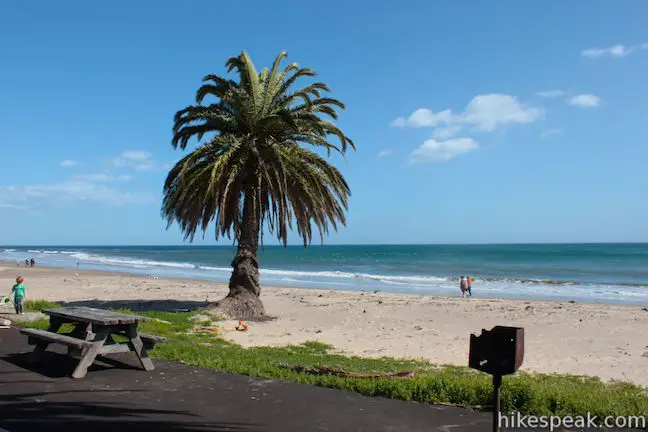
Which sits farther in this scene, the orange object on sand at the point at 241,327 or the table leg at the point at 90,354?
the orange object on sand at the point at 241,327

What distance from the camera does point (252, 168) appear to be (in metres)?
16.5

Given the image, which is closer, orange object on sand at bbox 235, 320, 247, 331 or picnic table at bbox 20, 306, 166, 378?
picnic table at bbox 20, 306, 166, 378

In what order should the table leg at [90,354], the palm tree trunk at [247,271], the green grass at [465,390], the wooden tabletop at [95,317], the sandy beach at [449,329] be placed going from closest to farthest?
1. the green grass at [465,390]
2. the table leg at [90,354]
3. the wooden tabletop at [95,317]
4. the sandy beach at [449,329]
5. the palm tree trunk at [247,271]

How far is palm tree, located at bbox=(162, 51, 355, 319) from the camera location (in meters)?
16.2

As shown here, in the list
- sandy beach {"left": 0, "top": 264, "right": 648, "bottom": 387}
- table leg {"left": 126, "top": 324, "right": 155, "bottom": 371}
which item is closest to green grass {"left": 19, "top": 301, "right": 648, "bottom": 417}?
table leg {"left": 126, "top": 324, "right": 155, "bottom": 371}

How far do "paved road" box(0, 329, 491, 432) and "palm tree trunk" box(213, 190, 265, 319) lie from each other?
9496mm

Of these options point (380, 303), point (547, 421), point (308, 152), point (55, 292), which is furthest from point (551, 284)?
point (547, 421)

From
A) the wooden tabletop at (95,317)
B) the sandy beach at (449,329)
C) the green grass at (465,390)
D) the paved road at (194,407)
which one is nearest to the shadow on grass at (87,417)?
the paved road at (194,407)

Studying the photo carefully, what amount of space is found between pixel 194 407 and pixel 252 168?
11552 millimetres

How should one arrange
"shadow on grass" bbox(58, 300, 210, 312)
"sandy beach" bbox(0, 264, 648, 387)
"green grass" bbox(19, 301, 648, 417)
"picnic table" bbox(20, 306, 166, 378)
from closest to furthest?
1. "green grass" bbox(19, 301, 648, 417)
2. "picnic table" bbox(20, 306, 166, 378)
3. "sandy beach" bbox(0, 264, 648, 387)
4. "shadow on grass" bbox(58, 300, 210, 312)

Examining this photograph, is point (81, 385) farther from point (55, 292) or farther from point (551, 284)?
point (551, 284)

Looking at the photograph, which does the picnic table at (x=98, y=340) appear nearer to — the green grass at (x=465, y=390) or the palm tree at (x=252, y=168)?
the green grass at (x=465, y=390)

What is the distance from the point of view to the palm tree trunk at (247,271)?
54.3ft

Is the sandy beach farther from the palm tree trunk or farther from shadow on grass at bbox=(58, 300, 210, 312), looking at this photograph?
the palm tree trunk
